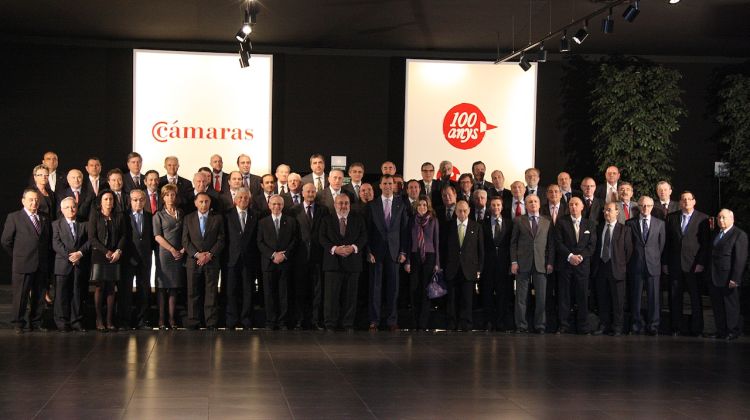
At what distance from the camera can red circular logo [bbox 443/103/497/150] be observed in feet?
43.3

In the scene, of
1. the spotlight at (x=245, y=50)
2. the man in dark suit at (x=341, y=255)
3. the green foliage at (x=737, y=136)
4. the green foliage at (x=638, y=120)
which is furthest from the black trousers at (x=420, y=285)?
the green foliage at (x=737, y=136)

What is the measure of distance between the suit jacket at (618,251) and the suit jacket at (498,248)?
0.90 metres

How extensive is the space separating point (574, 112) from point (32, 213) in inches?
296

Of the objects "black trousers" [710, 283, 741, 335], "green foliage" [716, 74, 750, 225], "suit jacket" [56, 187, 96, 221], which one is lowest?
"black trousers" [710, 283, 741, 335]

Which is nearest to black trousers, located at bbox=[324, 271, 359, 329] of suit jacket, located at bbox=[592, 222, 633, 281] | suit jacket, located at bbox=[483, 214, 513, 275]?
suit jacket, located at bbox=[483, 214, 513, 275]

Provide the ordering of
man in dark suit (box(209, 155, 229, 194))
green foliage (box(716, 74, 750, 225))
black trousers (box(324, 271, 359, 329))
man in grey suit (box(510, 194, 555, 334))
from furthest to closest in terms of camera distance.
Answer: green foliage (box(716, 74, 750, 225)), man in dark suit (box(209, 155, 229, 194)), man in grey suit (box(510, 194, 555, 334)), black trousers (box(324, 271, 359, 329))

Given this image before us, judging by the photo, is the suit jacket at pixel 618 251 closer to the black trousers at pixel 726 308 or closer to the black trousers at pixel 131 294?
the black trousers at pixel 726 308

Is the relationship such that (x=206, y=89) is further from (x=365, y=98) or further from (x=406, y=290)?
(x=406, y=290)

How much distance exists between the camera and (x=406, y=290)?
33.1ft

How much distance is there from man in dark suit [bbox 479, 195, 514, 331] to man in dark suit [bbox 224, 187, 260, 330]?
2331 mm

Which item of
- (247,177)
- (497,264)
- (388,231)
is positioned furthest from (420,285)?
(247,177)

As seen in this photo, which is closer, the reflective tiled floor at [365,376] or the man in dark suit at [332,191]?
the reflective tiled floor at [365,376]

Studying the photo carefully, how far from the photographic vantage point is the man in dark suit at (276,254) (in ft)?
31.0

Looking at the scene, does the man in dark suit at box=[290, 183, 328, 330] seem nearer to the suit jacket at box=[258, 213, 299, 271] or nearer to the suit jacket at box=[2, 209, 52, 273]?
the suit jacket at box=[258, 213, 299, 271]
